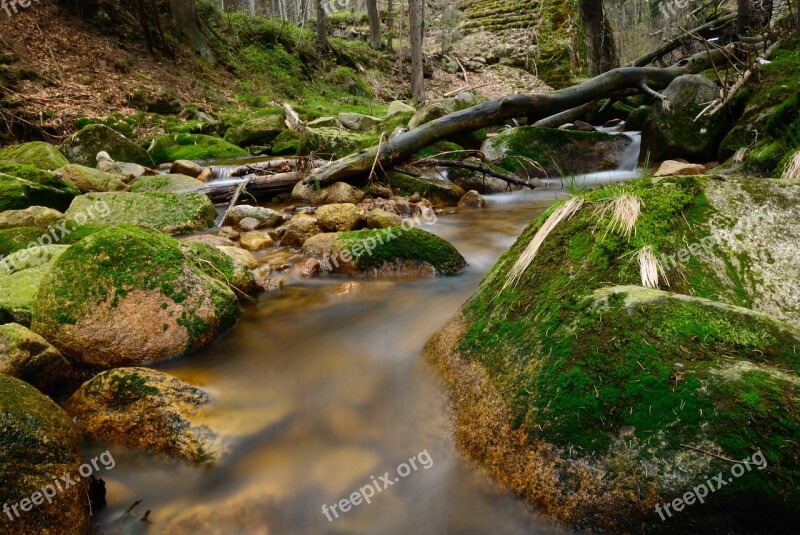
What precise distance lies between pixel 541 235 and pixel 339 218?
398 centimetres

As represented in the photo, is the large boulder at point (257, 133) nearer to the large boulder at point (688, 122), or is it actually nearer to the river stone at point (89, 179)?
the river stone at point (89, 179)

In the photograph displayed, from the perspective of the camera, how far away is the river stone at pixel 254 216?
7312 millimetres

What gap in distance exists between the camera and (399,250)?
5281mm

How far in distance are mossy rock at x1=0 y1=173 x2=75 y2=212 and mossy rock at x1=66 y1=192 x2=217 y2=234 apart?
0.81m

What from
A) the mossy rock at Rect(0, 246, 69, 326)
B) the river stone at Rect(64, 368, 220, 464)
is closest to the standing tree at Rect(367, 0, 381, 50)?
the mossy rock at Rect(0, 246, 69, 326)

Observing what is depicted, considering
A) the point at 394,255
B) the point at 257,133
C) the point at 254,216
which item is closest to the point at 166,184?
the point at 254,216

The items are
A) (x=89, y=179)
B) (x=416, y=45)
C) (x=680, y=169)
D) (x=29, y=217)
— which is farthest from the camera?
(x=416, y=45)

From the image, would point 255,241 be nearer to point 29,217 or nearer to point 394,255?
point 394,255

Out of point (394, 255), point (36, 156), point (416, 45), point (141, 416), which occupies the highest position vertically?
point (416, 45)

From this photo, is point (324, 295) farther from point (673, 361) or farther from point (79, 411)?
point (673, 361)

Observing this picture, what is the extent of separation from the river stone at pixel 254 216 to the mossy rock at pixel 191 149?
556 centimetres

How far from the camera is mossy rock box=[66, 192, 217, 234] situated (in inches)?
253

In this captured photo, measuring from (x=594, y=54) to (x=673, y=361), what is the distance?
1550 cm

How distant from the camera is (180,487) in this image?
7.92ft
